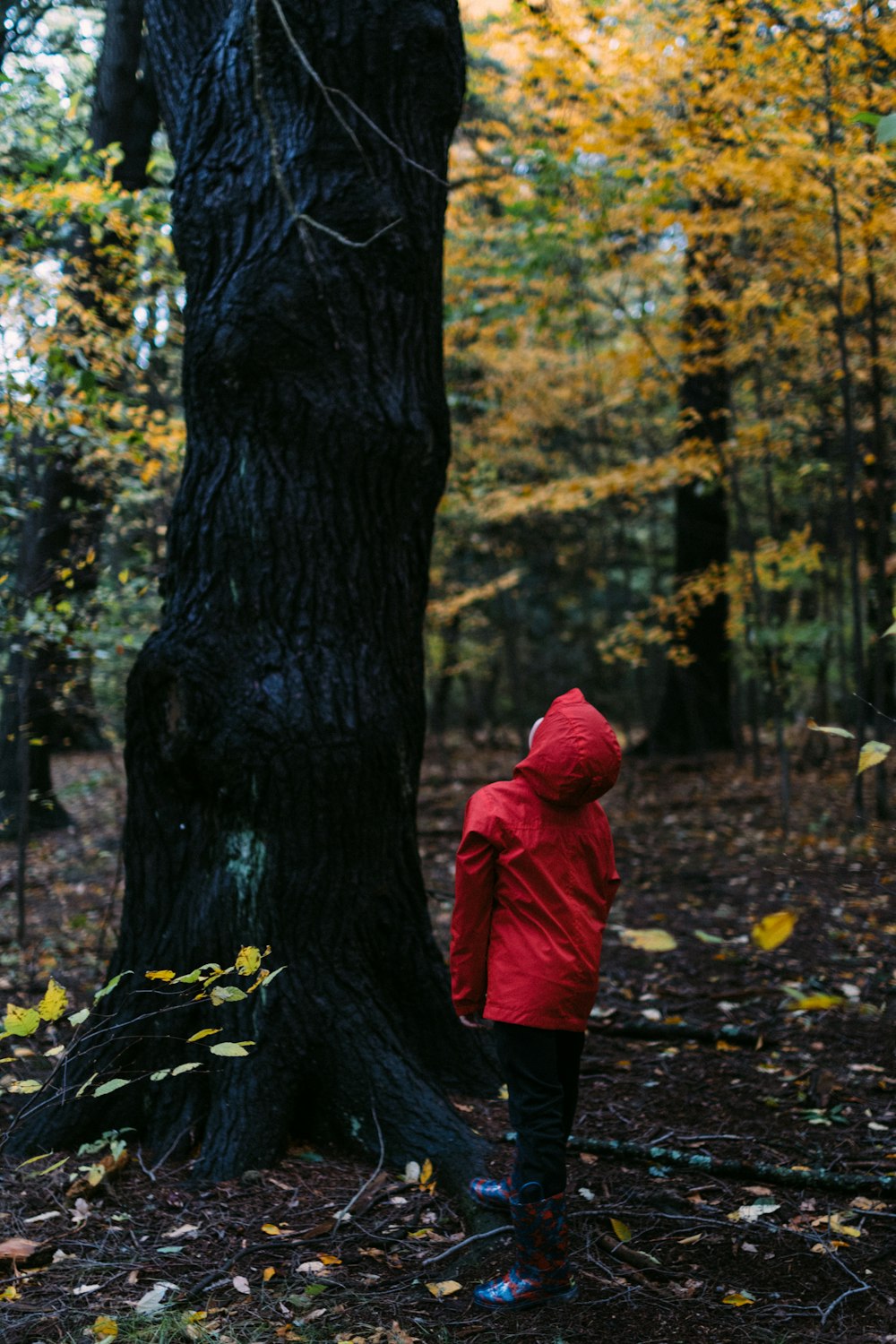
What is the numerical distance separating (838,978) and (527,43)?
726 centimetres

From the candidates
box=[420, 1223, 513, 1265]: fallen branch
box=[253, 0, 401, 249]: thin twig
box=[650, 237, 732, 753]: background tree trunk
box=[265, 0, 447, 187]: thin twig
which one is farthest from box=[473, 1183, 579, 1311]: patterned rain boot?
box=[650, 237, 732, 753]: background tree trunk

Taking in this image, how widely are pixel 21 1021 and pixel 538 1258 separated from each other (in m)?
1.54

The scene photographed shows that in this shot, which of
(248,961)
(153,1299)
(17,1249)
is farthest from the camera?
(17,1249)

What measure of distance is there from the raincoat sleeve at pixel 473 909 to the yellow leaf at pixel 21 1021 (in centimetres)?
114

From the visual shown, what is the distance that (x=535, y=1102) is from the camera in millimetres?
2703

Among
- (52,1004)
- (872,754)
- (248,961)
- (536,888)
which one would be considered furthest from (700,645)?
(52,1004)

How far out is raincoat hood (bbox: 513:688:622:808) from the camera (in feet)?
8.80

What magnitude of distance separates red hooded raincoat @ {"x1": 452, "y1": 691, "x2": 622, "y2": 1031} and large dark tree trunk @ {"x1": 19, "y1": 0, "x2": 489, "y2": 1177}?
0.83 meters

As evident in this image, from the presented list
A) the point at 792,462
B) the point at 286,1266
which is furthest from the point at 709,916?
the point at 792,462

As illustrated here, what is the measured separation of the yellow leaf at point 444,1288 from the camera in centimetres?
261

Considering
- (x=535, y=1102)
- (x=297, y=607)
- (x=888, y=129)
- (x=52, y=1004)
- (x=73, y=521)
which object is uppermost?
(x=73, y=521)

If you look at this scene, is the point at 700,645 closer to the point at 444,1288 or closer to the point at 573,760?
the point at 573,760

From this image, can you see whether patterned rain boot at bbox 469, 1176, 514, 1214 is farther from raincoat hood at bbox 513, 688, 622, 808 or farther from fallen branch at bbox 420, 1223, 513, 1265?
raincoat hood at bbox 513, 688, 622, 808

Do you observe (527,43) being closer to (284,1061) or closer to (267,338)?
(267,338)
